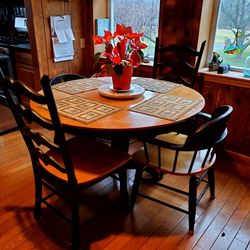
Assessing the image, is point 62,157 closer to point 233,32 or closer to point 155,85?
point 155,85

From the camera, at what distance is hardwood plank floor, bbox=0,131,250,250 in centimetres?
159

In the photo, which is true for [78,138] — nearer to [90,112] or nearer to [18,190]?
[90,112]

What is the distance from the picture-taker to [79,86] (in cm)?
199

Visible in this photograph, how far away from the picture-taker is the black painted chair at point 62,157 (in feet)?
3.83

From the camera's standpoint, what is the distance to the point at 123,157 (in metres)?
1.62

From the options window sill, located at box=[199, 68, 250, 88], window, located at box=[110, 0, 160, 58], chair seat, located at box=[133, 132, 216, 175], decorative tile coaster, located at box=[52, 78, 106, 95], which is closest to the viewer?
chair seat, located at box=[133, 132, 216, 175]

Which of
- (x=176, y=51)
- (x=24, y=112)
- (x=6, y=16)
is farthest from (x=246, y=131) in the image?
(x=6, y=16)

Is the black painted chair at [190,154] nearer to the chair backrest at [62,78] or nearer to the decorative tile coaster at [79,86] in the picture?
the decorative tile coaster at [79,86]

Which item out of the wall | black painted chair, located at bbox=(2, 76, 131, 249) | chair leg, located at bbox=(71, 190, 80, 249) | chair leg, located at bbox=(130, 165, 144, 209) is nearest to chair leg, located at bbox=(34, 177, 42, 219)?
black painted chair, located at bbox=(2, 76, 131, 249)

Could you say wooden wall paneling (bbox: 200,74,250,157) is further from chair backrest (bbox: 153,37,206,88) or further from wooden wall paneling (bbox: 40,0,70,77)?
wooden wall paneling (bbox: 40,0,70,77)

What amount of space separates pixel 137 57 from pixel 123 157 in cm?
66

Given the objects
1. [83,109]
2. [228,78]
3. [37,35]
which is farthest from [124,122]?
[37,35]

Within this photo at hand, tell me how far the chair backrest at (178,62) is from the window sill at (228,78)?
132mm

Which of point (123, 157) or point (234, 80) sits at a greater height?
point (234, 80)
